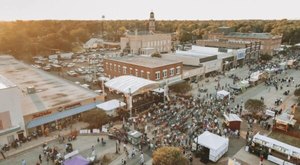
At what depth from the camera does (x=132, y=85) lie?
106ft

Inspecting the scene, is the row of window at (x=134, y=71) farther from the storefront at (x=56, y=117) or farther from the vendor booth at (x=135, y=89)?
the storefront at (x=56, y=117)

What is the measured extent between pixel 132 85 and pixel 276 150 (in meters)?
18.9

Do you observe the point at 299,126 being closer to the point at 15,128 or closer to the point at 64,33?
the point at 15,128

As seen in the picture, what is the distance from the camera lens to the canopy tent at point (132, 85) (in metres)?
31.3

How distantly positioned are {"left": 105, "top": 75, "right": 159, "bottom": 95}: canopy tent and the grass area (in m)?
16.1

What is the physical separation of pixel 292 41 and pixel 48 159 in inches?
4066

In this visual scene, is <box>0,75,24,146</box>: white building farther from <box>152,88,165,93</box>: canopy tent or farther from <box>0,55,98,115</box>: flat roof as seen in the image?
<box>152,88,165,93</box>: canopy tent

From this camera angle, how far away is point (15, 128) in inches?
906

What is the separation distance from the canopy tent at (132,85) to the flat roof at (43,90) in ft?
12.2

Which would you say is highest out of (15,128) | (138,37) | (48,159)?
(138,37)

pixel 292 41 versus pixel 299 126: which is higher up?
pixel 292 41

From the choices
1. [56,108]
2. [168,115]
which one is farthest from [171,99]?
[56,108]

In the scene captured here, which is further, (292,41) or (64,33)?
(64,33)

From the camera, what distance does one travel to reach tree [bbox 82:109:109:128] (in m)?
26.1
